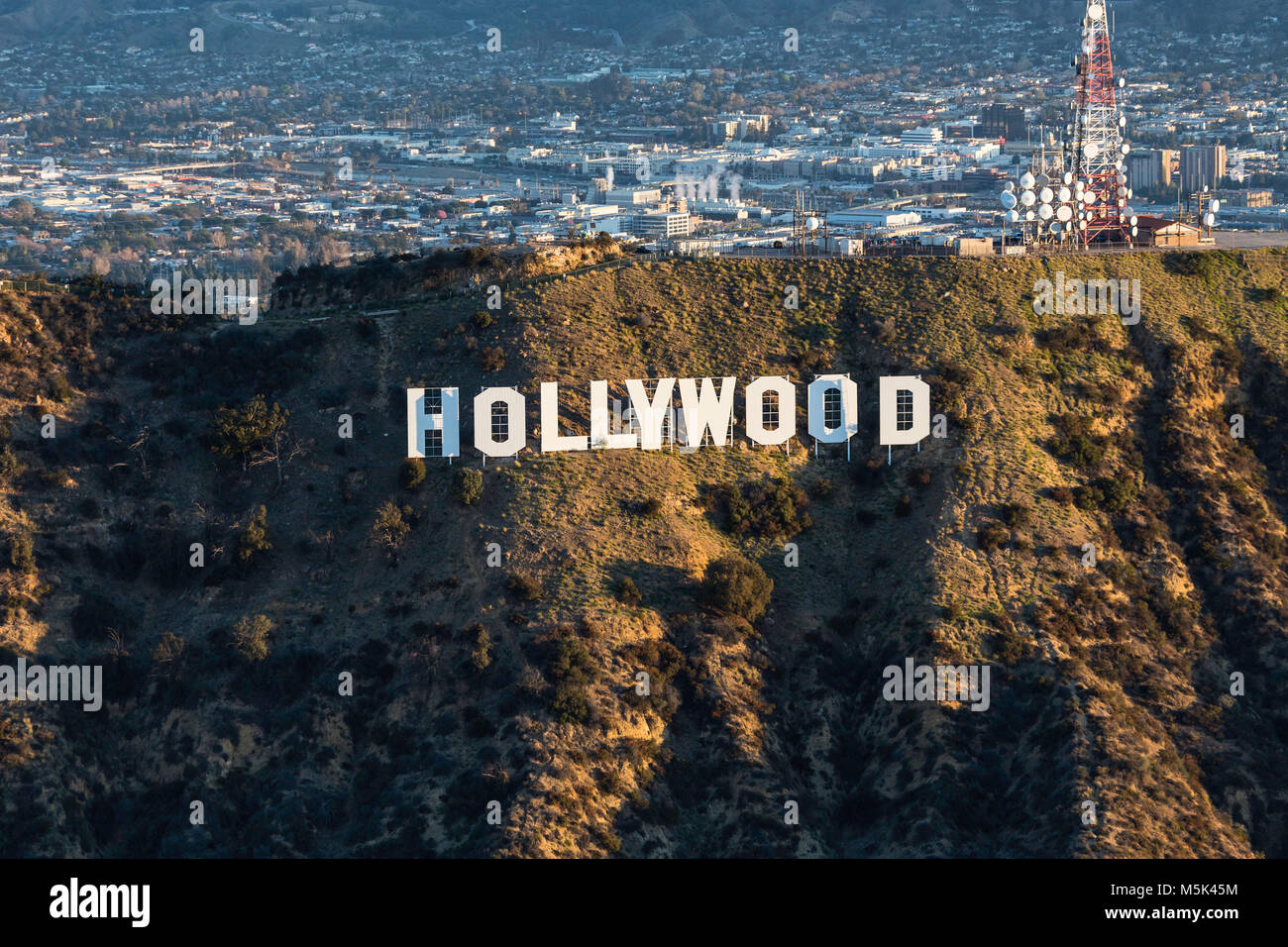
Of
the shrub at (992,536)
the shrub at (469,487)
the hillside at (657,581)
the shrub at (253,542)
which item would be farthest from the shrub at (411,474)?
the shrub at (992,536)

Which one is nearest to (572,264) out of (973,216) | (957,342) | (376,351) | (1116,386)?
(376,351)

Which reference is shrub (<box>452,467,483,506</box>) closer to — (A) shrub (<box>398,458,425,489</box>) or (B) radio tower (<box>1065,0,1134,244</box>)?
(A) shrub (<box>398,458,425,489</box>)

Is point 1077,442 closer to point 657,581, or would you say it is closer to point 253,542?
point 657,581

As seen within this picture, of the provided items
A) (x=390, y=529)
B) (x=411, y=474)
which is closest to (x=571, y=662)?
(x=390, y=529)

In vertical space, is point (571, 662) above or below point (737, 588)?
below

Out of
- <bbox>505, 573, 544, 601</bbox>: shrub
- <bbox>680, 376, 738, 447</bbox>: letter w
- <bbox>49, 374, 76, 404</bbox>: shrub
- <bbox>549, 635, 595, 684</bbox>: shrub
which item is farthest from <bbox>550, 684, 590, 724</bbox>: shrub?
<bbox>49, 374, 76, 404</bbox>: shrub

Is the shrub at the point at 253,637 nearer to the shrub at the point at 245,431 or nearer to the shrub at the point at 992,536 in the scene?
the shrub at the point at 245,431
